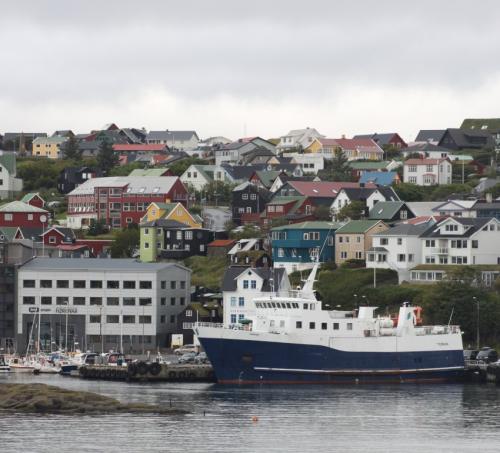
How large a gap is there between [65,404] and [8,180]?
97.0 metres

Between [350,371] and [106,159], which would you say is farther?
Result: [106,159]

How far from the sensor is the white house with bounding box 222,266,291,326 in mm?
117500

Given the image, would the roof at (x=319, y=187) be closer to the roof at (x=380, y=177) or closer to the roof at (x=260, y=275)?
the roof at (x=380, y=177)

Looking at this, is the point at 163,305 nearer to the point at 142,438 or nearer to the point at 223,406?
the point at 223,406

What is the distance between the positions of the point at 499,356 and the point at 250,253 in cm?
3377

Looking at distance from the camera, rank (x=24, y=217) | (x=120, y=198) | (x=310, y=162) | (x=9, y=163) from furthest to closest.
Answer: (x=310, y=162), (x=9, y=163), (x=120, y=198), (x=24, y=217)

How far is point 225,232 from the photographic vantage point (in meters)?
147

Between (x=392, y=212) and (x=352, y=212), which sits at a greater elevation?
(x=352, y=212)

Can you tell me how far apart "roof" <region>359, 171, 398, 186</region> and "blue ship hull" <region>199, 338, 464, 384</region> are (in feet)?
205

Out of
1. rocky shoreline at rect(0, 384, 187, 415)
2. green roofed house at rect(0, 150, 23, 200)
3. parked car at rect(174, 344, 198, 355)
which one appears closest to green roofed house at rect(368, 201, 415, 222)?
parked car at rect(174, 344, 198, 355)

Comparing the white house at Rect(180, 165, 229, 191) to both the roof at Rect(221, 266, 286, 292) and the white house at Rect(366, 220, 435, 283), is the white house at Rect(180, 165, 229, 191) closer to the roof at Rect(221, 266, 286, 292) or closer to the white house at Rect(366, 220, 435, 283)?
the white house at Rect(366, 220, 435, 283)

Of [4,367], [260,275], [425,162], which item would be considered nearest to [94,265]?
[260,275]

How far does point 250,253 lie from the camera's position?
135m

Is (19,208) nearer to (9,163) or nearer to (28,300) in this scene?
(9,163)
